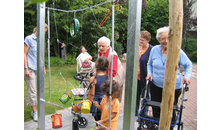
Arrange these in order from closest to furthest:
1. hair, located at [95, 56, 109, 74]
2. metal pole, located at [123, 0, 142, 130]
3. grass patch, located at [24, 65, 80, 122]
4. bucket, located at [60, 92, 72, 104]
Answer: metal pole, located at [123, 0, 142, 130]
hair, located at [95, 56, 109, 74]
bucket, located at [60, 92, 72, 104]
grass patch, located at [24, 65, 80, 122]

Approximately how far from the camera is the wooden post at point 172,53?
1434 mm

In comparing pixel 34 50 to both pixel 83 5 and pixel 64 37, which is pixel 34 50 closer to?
pixel 83 5

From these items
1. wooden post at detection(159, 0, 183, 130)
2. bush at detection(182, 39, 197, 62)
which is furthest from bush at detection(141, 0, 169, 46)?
wooden post at detection(159, 0, 183, 130)

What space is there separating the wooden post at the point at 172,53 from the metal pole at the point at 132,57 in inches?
10.3

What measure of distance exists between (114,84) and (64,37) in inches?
207

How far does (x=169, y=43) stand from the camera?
1.49m

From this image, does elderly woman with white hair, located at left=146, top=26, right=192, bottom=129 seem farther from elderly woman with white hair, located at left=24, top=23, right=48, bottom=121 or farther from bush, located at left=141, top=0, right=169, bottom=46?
bush, located at left=141, top=0, right=169, bottom=46

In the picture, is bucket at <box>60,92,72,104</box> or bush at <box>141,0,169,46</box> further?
bush at <box>141,0,169,46</box>

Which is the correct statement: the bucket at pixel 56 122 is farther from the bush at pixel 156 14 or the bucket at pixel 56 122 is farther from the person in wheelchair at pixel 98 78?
the bush at pixel 156 14

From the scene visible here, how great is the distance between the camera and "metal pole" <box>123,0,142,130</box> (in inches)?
63.2

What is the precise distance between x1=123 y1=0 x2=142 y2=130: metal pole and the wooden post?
10.3 inches

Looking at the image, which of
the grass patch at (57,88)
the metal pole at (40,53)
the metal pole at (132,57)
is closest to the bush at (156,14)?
the grass patch at (57,88)

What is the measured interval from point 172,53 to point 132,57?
1.08ft

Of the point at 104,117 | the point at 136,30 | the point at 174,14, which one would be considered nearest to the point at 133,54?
the point at 136,30
